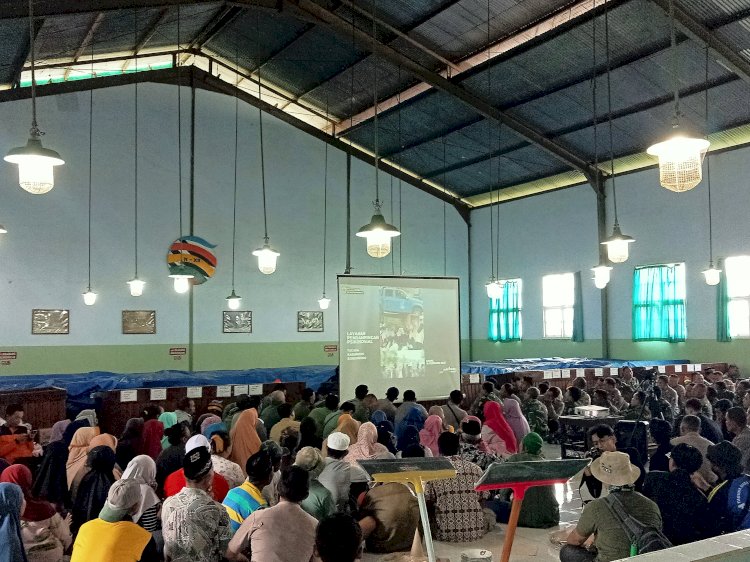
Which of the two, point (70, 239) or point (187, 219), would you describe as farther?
point (187, 219)

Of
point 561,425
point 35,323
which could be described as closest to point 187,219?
point 35,323

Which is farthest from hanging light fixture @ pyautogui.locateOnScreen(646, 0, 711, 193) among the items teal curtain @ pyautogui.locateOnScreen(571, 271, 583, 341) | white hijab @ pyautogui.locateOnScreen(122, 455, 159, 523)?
teal curtain @ pyautogui.locateOnScreen(571, 271, 583, 341)

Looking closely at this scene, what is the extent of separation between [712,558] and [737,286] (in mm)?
11718

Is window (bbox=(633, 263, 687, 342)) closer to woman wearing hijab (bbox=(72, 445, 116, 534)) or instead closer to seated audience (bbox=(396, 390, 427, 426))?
seated audience (bbox=(396, 390, 427, 426))

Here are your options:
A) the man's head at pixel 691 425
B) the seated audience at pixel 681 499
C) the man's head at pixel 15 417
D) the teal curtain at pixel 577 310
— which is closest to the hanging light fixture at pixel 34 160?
the man's head at pixel 15 417

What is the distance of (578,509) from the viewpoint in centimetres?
601

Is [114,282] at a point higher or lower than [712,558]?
higher

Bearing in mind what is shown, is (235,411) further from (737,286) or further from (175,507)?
(737,286)

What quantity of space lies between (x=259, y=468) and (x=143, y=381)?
5.99 m

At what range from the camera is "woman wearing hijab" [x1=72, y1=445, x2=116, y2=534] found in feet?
13.6

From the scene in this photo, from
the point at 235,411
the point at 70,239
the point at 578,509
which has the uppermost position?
the point at 70,239

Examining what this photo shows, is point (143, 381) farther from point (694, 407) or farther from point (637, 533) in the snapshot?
point (637, 533)

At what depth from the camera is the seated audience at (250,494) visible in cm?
369

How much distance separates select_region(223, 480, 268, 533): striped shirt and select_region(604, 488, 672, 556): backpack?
6.26 ft
